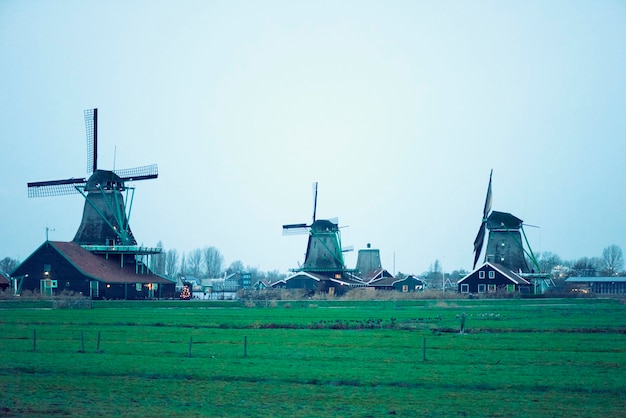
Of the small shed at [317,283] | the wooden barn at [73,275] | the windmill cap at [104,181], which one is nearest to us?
the wooden barn at [73,275]

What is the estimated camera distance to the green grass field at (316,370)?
1977 centimetres

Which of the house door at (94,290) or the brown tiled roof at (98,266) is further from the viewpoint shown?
the brown tiled roof at (98,266)

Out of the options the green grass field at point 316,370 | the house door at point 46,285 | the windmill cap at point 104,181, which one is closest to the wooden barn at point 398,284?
the windmill cap at point 104,181

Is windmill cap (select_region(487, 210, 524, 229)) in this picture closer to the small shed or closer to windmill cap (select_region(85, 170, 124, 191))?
the small shed

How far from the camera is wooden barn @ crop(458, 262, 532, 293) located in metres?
95.5

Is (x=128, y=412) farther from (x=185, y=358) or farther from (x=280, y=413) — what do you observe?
(x=185, y=358)

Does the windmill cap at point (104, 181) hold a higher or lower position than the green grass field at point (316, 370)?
higher

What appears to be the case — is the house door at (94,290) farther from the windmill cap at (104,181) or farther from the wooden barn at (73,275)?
the windmill cap at (104,181)

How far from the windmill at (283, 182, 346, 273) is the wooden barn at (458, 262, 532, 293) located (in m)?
19.1

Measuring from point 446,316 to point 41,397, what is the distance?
38.3 m

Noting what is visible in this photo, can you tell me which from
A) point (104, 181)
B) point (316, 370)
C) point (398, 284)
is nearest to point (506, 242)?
point (398, 284)

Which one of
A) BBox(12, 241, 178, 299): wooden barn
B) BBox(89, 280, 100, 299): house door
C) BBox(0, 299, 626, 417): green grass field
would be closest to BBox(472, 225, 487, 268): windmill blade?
BBox(12, 241, 178, 299): wooden barn

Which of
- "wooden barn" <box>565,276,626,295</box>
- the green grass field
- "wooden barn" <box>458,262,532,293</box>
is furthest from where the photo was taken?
"wooden barn" <box>565,276,626,295</box>

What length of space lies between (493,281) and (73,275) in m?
53.9
